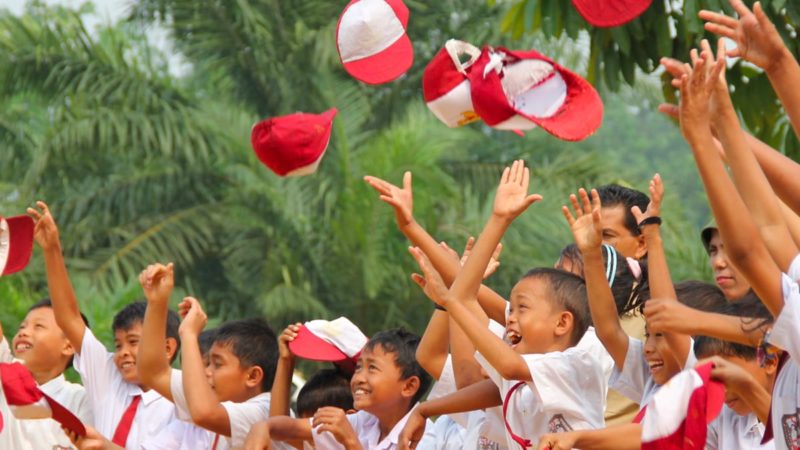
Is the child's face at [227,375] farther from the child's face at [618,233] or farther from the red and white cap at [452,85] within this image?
the child's face at [618,233]

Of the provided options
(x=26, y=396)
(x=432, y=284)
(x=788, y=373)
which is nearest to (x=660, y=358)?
(x=788, y=373)

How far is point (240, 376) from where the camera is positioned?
5340mm

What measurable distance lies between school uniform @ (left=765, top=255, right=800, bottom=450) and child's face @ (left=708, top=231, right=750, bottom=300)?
71 cm

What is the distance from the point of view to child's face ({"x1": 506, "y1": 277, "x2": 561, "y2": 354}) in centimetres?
411

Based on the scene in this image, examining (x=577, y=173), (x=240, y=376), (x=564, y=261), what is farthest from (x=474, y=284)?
(x=577, y=173)

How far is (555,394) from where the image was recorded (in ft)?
12.8

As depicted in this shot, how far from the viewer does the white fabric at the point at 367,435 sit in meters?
4.88

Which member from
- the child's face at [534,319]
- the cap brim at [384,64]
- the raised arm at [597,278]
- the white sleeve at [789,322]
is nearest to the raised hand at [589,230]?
the raised arm at [597,278]

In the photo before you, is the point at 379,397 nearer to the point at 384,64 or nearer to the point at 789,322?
the point at 384,64

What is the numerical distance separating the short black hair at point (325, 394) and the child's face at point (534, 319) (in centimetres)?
129

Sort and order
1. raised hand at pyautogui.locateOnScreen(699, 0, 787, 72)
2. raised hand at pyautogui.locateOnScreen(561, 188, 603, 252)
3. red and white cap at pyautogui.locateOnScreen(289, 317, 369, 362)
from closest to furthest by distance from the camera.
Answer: raised hand at pyautogui.locateOnScreen(699, 0, 787, 72)
raised hand at pyautogui.locateOnScreen(561, 188, 603, 252)
red and white cap at pyautogui.locateOnScreen(289, 317, 369, 362)

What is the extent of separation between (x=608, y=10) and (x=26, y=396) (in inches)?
89.4

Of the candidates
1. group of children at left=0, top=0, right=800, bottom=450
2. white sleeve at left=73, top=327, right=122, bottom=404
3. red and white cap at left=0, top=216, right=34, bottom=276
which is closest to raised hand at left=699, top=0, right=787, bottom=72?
group of children at left=0, top=0, right=800, bottom=450

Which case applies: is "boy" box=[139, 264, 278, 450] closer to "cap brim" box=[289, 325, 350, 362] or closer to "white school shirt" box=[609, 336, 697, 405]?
"cap brim" box=[289, 325, 350, 362]
